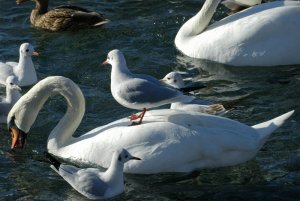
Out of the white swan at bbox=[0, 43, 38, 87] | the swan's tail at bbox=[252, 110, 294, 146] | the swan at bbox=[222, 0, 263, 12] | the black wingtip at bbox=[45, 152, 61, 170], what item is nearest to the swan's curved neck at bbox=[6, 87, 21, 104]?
the white swan at bbox=[0, 43, 38, 87]

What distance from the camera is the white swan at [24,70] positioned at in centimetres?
1284

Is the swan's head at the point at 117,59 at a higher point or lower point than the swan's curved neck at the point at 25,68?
higher

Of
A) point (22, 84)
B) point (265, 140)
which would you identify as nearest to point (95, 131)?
point (265, 140)

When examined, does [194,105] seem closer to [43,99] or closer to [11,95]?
[43,99]

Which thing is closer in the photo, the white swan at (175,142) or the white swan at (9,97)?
the white swan at (175,142)

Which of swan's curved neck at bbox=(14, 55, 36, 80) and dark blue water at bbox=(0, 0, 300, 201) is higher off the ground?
swan's curved neck at bbox=(14, 55, 36, 80)

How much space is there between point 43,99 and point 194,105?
176 cm

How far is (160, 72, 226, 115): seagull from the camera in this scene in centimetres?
1076

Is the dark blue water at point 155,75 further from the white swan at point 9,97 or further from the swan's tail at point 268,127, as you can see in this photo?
the swan's tail at point 268,127

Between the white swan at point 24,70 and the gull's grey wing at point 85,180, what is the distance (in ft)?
12.2

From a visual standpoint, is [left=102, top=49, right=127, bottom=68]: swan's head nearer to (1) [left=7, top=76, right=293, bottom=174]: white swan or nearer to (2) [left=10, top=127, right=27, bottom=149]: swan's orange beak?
(1) [left=7, top=76, right=293, bottom=174]: white swan

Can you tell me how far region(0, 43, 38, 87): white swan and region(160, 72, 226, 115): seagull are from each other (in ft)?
7.85

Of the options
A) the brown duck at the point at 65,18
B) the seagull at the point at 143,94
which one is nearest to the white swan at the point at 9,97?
the seagull at the point at 143,94

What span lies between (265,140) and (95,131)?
182cm
